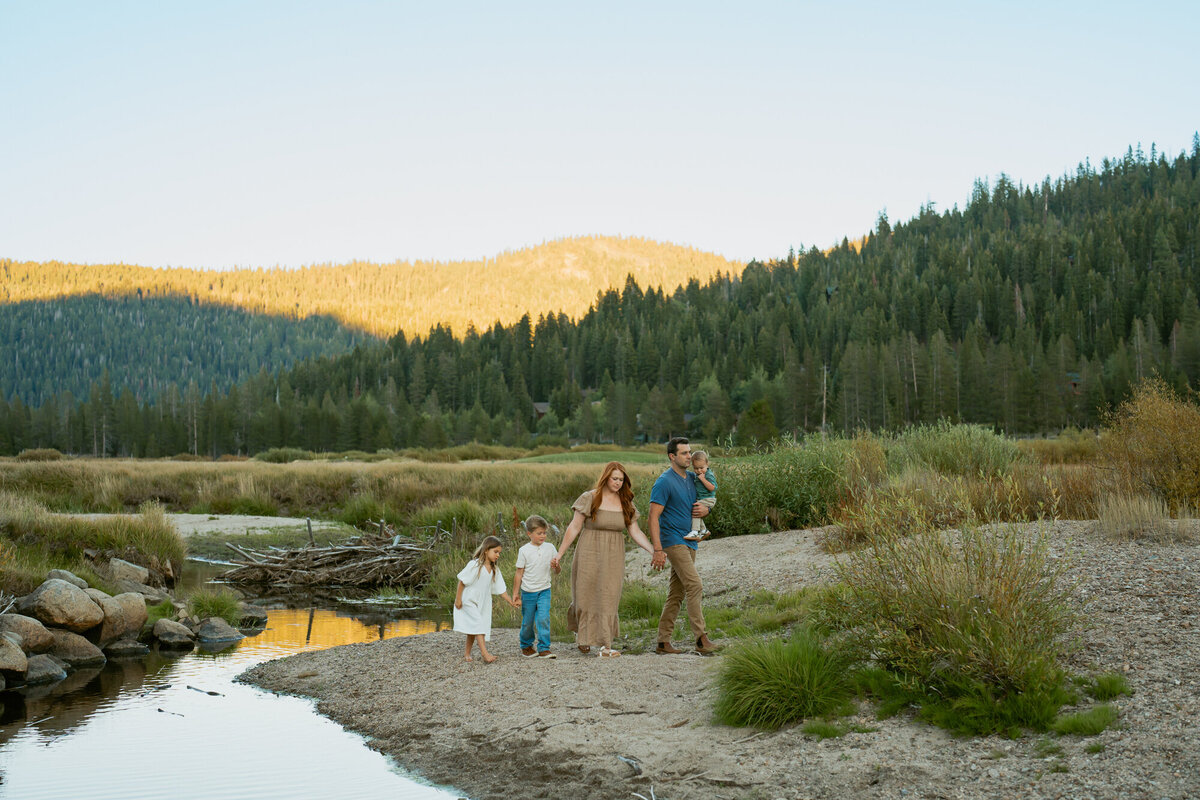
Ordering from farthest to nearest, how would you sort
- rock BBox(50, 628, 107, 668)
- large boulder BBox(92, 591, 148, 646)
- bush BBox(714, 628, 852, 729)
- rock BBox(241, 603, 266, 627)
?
rock BBox(241, 603, 266, 627), large boulder BBox(92, 591, 148, 646), rock BBox(50, 628, 107, 668), bush BBox(714, 628, 852, 729)

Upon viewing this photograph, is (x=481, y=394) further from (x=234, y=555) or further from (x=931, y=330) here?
(x=234, y=555)

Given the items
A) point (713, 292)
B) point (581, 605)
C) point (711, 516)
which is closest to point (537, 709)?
point (581, 605)

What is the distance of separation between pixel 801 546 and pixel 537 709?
7.85 m

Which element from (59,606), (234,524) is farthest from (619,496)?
(234,524)

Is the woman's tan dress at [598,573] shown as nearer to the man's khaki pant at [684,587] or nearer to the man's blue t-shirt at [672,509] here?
the man's blue t-shirt at [672,509]

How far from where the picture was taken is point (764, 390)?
11525cm

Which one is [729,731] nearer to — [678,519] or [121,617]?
[678,519]

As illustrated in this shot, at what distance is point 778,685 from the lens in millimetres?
7430

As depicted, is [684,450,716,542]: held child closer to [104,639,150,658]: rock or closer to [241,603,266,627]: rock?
[104,639,150,658]: rock

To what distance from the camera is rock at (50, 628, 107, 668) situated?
1239 centimetres

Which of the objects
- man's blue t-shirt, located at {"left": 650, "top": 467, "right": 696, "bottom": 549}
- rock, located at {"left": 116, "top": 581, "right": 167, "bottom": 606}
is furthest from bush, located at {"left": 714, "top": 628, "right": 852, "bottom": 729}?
rock, located at {"left": 116, "top": 581, "right": 167, "bottom": 606}

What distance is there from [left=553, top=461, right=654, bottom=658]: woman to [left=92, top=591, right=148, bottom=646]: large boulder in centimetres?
770

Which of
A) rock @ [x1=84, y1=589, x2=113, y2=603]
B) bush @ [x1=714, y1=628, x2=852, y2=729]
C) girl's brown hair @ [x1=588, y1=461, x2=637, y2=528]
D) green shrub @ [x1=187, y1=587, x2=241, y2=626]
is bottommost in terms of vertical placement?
green shrub @ [x1=187, y1=587, x2=241, y2=626]

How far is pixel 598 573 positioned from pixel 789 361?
11136 centimetres
